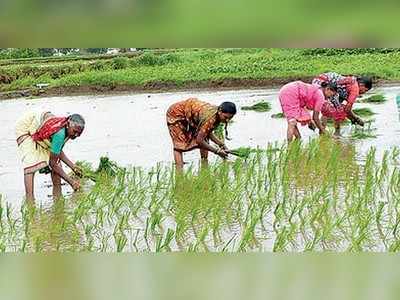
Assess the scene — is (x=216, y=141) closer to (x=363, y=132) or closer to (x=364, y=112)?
(x=363, y=132)

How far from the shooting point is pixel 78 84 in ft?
32.4

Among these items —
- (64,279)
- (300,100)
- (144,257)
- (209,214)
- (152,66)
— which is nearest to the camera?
(64,279)

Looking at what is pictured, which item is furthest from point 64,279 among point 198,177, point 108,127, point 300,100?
point 108,127

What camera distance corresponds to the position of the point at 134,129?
688 cm

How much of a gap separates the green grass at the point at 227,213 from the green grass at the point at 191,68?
558 cm

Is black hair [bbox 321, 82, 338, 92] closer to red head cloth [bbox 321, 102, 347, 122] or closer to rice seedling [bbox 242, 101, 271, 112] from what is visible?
red head cloth [bbox 321, 102, 347, 122]

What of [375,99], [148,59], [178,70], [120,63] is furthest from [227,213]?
[148,59]

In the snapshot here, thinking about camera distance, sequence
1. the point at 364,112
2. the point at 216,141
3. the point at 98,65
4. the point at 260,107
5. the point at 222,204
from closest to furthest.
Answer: the point at 222,204, the point at 216,141, the point at 364,112, the point at 260,107, the point at 98,65

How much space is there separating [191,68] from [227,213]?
7.63 m
